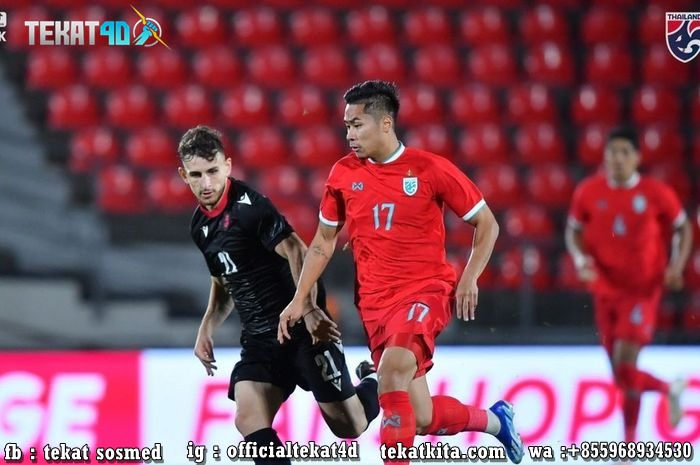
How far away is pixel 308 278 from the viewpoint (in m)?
3.89

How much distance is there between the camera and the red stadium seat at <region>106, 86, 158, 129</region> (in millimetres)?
5652

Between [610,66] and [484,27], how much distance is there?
662 millimetres

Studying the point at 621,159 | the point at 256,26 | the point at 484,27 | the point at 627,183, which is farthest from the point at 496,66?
the point at 256,26

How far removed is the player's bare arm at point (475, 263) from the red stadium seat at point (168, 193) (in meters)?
1.87

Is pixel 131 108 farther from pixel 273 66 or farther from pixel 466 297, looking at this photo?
pixel 466 297

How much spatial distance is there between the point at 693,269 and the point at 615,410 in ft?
2.64

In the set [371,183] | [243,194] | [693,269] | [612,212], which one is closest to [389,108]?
[371,183]

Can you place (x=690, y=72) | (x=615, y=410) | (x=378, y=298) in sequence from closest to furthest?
1. (x=378, y=298)
2. (x=615, y=410)
3. (x=690, y=72)

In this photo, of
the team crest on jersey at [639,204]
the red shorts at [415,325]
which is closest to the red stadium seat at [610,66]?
the team crest on jersey at [639,204]

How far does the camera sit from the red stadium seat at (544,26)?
561 centimetres

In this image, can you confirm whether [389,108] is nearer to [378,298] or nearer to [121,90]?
[378,298]

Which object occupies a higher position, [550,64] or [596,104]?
[550,64]

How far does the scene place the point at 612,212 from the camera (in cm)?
534

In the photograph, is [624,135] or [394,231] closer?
[394,231]
